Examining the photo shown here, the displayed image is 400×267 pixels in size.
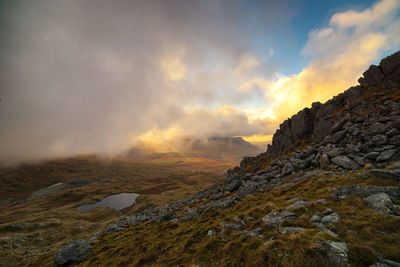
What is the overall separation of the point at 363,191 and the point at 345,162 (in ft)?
39.4

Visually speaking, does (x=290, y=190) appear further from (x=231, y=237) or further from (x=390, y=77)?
(x=390, y=77)

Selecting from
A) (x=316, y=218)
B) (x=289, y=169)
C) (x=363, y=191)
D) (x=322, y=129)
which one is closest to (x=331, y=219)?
(x=316, y=218)

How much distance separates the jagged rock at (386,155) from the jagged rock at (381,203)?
12747 millimetres

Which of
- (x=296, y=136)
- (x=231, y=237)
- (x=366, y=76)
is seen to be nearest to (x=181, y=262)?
(x=231, y=237)

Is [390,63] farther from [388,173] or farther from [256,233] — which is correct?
[256,233]

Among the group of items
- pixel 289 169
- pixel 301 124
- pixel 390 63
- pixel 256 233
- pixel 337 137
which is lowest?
pixel 256 233

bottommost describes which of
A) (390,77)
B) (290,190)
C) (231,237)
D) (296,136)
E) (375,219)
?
(231,237)

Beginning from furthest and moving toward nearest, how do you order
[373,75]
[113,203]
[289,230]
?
[113,203] → [373,75] → [289,230]

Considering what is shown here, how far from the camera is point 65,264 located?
76.2 feet

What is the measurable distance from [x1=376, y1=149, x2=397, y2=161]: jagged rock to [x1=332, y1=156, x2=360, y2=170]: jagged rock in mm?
2477

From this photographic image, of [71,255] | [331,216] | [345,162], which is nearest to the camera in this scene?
[331,216]

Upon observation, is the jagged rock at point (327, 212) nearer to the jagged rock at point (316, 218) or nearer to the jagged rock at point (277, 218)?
the jagged rock at point (316, 218)

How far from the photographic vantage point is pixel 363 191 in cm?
1334

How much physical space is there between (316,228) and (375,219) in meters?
3.53
